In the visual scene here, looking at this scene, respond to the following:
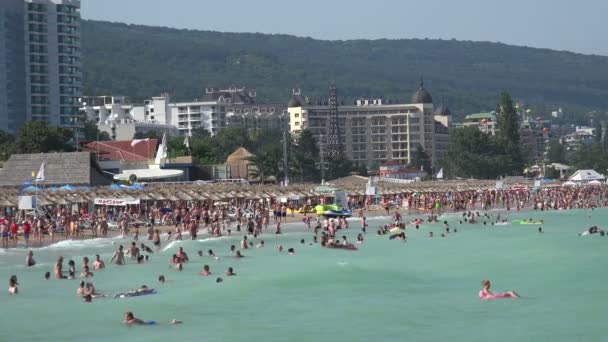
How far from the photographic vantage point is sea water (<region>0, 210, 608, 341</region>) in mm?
25078

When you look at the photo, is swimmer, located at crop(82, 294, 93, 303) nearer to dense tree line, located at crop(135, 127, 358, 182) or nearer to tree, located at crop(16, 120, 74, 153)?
tree, located at crop(16, 120, 74, 153)

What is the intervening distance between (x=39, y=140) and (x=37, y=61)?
40092 mm

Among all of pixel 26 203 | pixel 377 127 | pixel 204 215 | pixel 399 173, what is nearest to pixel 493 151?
pixel 399 173

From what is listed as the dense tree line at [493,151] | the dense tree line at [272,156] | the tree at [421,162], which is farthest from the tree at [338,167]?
the tree at [421,162]

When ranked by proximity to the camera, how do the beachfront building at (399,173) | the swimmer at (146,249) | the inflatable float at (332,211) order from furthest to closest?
1. the beachfront building at (399,173)
2. the inflatable float at (332,211)
3. the swimmer at (146,249)

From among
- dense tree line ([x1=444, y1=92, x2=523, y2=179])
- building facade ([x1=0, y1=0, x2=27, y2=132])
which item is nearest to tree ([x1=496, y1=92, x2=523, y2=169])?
dense tree line ([x1=444, y1=92, x2=523, y2=179])

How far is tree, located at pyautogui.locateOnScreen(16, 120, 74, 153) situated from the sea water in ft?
130

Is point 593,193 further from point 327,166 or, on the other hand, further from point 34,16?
point 34,16

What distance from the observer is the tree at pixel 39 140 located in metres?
85.0

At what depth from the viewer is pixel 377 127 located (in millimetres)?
191125

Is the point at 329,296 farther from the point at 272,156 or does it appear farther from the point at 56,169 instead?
the point at 272,156

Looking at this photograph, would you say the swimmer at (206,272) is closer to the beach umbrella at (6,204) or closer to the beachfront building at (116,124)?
the beach umbrella at (6,204)

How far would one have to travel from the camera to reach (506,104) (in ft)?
456

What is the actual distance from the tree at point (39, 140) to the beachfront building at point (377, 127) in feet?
334
